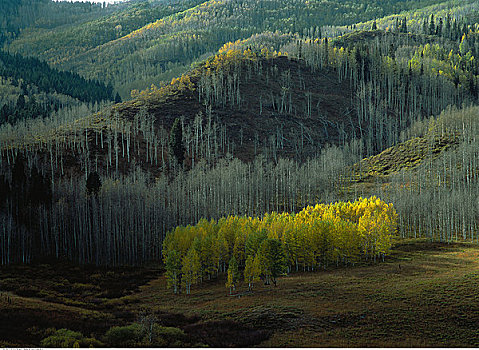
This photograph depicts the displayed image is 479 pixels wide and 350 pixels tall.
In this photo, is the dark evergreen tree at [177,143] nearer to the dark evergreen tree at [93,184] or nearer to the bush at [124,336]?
the dark evergreen tree at [93,184]

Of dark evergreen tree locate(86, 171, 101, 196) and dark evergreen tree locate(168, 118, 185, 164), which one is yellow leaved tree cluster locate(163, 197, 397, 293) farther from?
dark evergreen tree locate(168, 118, 185, 164)

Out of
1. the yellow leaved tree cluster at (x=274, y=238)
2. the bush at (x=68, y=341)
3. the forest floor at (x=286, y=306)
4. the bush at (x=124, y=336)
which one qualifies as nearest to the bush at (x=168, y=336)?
the forest floor at (x=286, y=306)

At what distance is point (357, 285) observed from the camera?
7156 centimetres

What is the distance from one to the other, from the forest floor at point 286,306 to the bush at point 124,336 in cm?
161

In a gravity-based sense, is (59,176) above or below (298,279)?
above

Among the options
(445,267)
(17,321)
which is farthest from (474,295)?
(17,321)

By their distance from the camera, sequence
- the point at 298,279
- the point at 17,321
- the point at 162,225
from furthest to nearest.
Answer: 1. the point at 162,225
2. the point at 298,279
3. the point at 17,321

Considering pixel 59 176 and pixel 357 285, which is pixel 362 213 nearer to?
pixel 357 285

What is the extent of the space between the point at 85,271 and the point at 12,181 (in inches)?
1651

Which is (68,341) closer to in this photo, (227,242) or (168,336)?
(168,336)

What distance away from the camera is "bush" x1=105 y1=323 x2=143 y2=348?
145ft

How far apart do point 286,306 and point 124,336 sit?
24486 millimetres

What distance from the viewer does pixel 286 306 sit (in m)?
60.3

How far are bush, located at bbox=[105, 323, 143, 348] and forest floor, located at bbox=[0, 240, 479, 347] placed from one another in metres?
1.61
